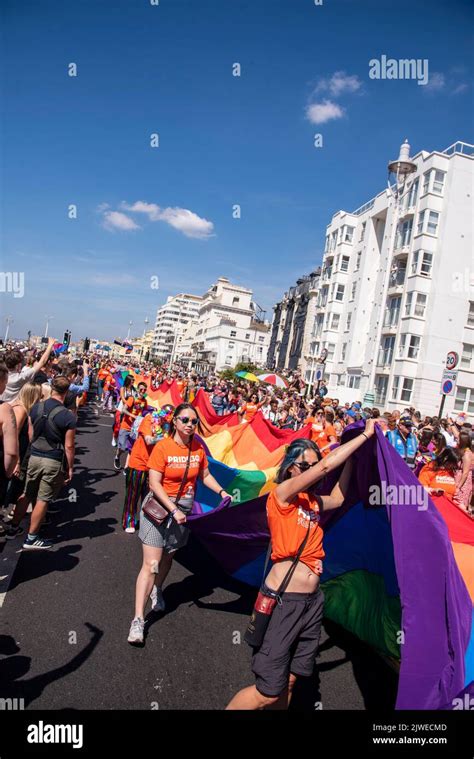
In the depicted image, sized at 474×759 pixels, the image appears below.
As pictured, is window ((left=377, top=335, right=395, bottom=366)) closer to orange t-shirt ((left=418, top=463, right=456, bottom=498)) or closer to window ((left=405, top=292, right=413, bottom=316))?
window ((left=405, top=292, right=413, bottom=316))

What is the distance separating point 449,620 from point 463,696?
1.43ft

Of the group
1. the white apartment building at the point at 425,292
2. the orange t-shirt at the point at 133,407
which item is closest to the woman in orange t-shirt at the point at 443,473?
the orange t-shirt at the point at 133,407

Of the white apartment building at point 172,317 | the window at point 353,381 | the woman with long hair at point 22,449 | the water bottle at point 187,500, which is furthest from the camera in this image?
the white apartment building at point 172,317

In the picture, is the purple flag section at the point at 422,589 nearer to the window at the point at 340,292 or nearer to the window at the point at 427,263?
the window at the point at 427,263

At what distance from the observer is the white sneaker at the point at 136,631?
3990mm

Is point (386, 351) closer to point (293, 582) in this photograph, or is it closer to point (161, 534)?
point (161, 534)

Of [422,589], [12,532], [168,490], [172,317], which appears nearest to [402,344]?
[12,532]

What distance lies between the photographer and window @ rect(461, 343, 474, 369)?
3356 centimetres

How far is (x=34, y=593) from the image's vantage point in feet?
15.2

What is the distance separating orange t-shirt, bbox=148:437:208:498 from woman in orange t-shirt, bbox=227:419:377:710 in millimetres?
1245

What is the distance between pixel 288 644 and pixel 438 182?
119ft

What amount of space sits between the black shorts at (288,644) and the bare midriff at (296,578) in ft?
0.12
